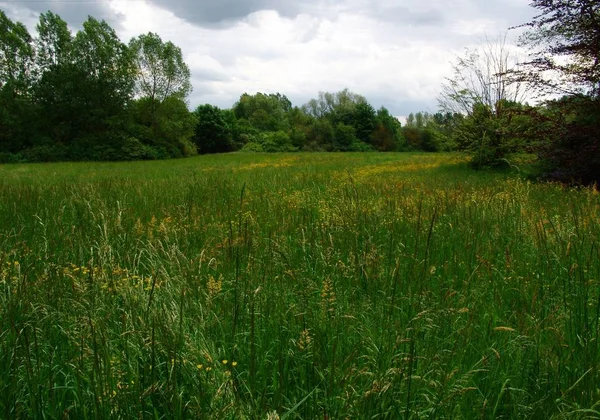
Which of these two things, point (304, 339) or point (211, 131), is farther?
point (211, 131)

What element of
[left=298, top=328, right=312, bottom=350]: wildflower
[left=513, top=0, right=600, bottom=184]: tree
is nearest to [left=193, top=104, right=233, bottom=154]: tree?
[left=513, top=0, right=600, bottom=184]: tree

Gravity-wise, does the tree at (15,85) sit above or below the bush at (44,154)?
above

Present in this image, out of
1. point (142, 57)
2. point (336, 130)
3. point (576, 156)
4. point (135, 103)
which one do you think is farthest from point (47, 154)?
point (336, 130)

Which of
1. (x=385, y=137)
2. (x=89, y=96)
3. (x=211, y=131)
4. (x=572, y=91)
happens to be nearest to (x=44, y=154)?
(x=89, y=96)

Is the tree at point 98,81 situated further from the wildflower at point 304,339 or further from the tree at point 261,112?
the tree at point 261,112

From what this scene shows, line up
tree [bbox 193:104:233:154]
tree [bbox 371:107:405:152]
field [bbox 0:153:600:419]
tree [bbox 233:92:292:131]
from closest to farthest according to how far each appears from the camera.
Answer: field [bbox 0:153:600:419]
tree [bbox 193:104:233:154]
tree [bbox 371:107:405:152]
tree [bbox 233:92:292:131]

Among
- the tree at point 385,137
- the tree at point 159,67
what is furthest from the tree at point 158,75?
the tree at point 385,137

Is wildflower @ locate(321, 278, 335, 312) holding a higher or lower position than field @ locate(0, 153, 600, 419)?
higher

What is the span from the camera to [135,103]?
133 ft

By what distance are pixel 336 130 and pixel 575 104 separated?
56.4 m

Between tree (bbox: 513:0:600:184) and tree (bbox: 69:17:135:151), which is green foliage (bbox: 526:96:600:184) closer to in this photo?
tree (bbox: 513:0:600:184)

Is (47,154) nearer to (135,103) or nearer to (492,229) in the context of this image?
(135,103)

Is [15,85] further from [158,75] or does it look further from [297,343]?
[297,343]

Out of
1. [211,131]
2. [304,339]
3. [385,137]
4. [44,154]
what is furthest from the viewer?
[385,137]
